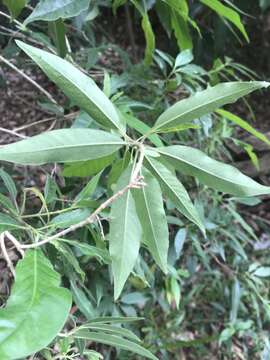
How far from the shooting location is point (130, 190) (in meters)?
0.57

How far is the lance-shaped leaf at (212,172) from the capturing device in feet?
1.87

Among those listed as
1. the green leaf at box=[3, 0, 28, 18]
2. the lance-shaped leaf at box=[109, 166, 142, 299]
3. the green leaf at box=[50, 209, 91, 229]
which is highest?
the green leaf at box=[3, 0, 28, 18]

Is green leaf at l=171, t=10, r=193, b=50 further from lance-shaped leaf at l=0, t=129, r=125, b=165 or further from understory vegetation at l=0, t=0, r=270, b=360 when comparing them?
lance-shaped leaf at l=0, t=129, r=125, b=165

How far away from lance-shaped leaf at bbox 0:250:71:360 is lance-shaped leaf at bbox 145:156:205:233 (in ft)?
0.53

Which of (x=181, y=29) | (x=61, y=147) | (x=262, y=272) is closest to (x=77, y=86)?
(x=61, y=147)

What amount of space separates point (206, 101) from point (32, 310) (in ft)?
0.99

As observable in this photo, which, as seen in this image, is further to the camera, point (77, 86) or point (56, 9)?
point (56, 9)

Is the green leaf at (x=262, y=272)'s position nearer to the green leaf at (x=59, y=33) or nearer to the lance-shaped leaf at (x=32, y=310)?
the green leaf at (x=59, y=33)

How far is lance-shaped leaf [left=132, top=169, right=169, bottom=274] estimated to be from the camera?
57cm

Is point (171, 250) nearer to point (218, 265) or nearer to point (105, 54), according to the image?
point (218, 265)

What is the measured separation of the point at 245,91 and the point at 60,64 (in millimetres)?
211

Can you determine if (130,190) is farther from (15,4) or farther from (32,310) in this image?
(15,4)

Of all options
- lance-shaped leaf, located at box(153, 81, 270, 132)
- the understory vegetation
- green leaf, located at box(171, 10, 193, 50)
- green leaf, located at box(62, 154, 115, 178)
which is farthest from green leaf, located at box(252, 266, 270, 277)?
lance-shaped leaf, located at box(153, 81, 270, 132)

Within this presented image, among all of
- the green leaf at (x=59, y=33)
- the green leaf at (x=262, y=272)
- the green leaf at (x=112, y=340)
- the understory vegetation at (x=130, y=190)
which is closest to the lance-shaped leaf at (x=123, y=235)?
the understory vegetation at (x=130, y=190)
